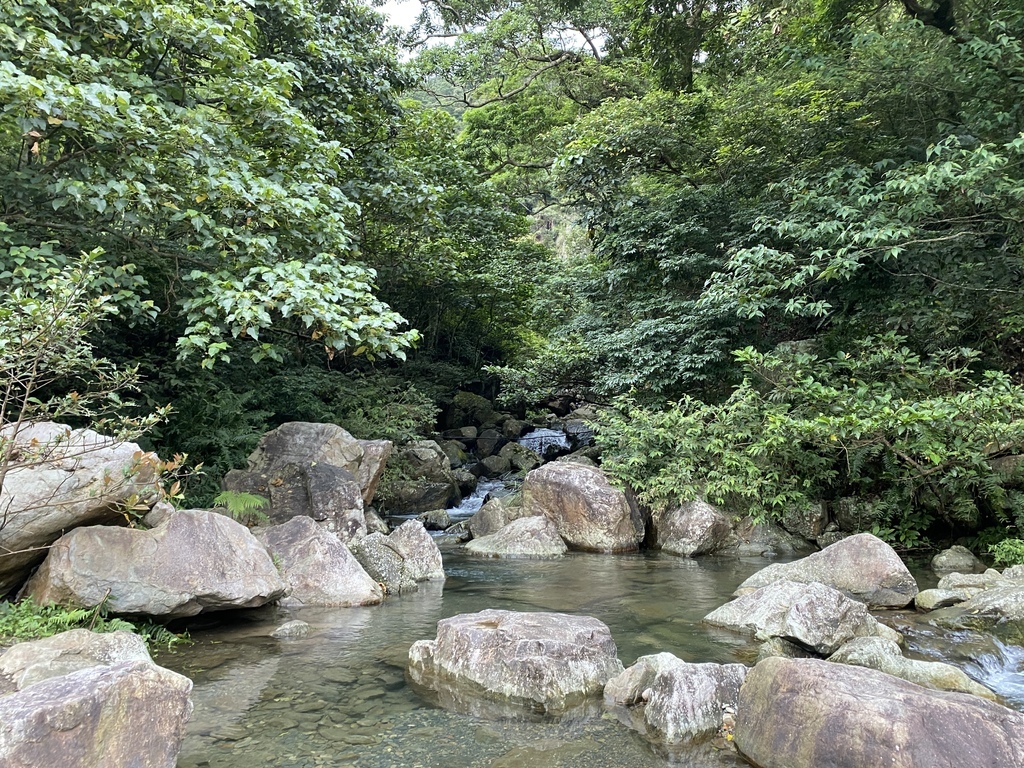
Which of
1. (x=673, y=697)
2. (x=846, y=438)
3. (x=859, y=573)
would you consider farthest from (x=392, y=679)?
(x=846, y=438)

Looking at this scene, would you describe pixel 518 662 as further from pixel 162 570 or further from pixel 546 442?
pixel 546 442

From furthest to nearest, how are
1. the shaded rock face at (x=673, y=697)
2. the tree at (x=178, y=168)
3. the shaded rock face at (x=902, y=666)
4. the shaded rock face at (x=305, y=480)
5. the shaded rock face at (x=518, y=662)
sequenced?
the shaded rock face at (x=305, y=480), the tree at (x=178, y=168), the shaded rock face at (x=518, y=662), the shaded rock face at (x=902, y=666), the shaded rock face at (x=673, y=697)

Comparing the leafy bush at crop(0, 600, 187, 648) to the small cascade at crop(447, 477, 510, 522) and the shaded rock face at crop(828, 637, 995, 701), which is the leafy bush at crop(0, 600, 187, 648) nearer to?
the shaded rock face at crop(828, 637, 995, 701)

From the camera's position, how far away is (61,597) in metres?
5.41

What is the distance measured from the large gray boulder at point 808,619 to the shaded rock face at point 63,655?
5.49m

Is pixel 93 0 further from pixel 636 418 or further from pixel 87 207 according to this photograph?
pixel 636 418

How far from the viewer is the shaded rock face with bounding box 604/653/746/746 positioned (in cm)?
436

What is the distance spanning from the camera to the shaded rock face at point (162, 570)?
552 cm

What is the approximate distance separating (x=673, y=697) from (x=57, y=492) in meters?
5.35

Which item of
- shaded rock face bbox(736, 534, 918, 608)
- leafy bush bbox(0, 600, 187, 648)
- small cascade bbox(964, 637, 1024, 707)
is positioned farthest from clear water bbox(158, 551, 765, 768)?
small cascade bbox(964, 637, 1024, 707)

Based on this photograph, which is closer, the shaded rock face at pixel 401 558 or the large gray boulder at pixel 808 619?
the large gray boulder at pixel 808 619

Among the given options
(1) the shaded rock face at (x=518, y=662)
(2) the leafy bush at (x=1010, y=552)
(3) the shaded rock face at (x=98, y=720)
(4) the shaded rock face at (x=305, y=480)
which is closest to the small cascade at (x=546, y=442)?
(4) the shaded rock face at (x=305, y=480)

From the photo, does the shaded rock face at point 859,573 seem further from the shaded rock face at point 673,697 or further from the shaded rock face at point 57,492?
the shaded rock face at point 57,492

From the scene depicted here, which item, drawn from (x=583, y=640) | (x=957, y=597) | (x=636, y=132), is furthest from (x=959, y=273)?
(x=583, y=640)
